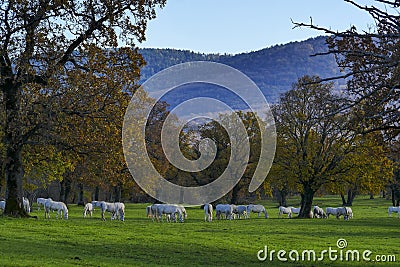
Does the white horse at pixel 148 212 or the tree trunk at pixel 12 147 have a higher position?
the tree trunk at pixel 12 147

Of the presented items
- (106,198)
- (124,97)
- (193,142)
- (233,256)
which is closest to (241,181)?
(193,142)

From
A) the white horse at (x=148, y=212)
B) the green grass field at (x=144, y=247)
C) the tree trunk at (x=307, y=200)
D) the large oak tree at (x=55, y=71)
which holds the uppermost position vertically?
the large oak tree at (x=55, y=71)

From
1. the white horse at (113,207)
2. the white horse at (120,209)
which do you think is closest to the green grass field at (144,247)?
the white horse at (120,209)

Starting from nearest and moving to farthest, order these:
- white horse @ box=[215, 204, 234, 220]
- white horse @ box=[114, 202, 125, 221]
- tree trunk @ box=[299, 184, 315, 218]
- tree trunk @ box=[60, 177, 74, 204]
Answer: white horse @ box=[114, 202, 125, 221] → white horse @ box=[215, 204, 234, 220] → tree trunk @ box=[299, 184, 315, 218] → tree trunk @ box=[60, 177, 74, 204]

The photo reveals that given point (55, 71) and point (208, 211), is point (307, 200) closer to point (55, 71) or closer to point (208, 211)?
point (208, 211)

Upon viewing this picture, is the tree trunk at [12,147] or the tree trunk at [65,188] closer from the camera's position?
the tree trunk at [12,147]

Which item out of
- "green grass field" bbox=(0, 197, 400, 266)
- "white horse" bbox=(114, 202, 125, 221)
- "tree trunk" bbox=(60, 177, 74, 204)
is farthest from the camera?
"tree trunk" bbox=(60, 177, 74, 204)

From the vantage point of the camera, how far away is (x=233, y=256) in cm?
1823

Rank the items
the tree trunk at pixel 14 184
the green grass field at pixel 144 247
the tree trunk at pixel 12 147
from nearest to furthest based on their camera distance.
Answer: the green grass field at pixel 144 247
the tree trunk at pixel 12 147
the tree trunk at pixel 14 184

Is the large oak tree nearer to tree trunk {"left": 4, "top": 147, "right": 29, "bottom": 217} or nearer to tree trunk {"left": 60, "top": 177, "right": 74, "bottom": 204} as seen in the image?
tree trunk {"left": 4, "top": 147, "right": 29, "bottom": 217}

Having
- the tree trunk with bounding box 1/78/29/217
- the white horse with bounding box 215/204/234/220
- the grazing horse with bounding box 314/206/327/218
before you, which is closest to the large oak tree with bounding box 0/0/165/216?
the tree trunk with bounding box 1/78/29/217

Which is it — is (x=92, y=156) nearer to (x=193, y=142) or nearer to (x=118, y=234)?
(x=118, y=234)

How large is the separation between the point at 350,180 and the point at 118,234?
28.6m

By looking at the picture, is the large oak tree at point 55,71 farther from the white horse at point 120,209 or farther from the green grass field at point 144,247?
the white horse at point 120,209
